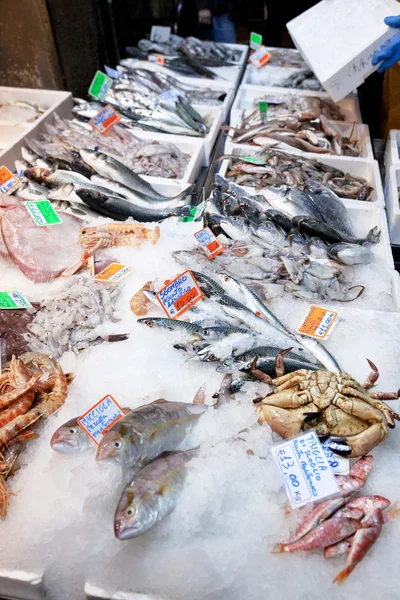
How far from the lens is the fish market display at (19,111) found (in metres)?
4.88

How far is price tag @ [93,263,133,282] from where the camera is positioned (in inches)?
112

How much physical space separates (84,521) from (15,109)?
176 inches

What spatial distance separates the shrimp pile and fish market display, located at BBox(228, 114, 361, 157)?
9.83 feet

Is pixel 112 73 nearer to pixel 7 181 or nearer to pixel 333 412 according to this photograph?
pixel 7 181

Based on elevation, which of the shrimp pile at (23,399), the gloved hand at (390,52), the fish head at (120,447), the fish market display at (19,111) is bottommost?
the shrimp pile at (23,399)

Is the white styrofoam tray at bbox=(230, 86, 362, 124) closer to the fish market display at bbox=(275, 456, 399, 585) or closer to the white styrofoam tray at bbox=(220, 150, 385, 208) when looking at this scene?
the white styrofoam tray at bbox=(220, 150, 385, 208)

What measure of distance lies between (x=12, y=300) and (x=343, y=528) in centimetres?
201

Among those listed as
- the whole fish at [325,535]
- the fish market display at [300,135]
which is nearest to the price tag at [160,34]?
the fish market display at [300,135]

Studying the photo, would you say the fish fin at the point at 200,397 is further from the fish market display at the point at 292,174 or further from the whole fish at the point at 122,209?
the fish market display at the point at 292,174

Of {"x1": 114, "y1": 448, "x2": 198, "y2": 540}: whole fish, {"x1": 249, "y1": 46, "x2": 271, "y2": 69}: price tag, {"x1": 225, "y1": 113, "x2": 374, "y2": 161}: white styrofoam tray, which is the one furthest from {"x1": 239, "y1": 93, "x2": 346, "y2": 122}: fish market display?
{"x1": 114, "y1": 448, "x2": 198, "y2": 540}: whole fish

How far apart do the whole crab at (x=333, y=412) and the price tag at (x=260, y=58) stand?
522 centimetres

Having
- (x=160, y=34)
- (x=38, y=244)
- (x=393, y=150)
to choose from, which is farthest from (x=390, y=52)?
(x=160, y=34)

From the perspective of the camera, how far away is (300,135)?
450 centimetres

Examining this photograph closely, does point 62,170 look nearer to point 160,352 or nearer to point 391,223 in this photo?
point 160,352
